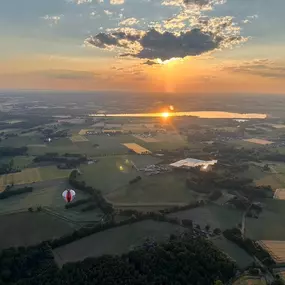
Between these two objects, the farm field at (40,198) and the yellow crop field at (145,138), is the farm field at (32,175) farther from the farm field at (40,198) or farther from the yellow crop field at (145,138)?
the yellow crop field at (145,138)

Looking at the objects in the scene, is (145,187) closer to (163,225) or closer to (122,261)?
(163,225)

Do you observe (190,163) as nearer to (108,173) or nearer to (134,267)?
(108,173)

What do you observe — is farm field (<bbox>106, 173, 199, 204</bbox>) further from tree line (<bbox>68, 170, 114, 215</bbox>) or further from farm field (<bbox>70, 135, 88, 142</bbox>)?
farm field (<bbox>70, 135, 88, 142</bbox>)

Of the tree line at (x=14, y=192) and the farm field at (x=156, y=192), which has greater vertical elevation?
the tree line at (x=14, y=192)

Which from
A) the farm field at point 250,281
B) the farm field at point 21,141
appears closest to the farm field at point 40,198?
the farm field at point 250,281

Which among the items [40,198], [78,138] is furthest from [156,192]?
[78,138]

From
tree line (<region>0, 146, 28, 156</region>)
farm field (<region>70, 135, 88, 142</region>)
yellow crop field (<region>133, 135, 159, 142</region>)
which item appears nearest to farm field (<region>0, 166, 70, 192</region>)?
tree line (<region>0, 146, 28, 156</region>)

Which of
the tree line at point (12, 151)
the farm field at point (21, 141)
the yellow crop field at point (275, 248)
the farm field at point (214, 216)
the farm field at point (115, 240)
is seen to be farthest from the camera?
the farm field at point (21, 141)
